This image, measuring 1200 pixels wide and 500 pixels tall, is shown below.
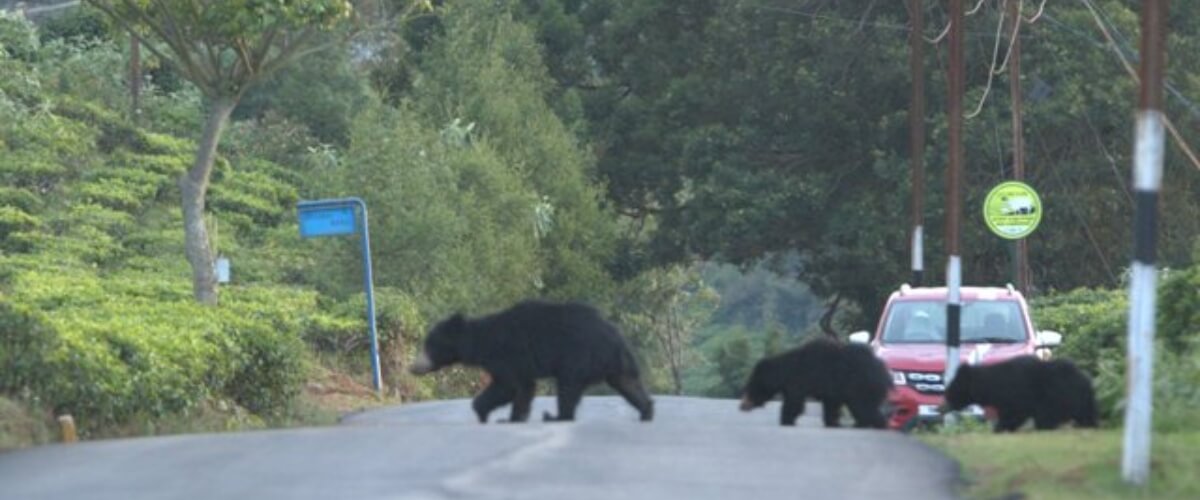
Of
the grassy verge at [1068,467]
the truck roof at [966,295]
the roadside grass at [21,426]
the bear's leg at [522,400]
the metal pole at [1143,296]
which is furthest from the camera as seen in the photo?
the truck roof at [966,295]

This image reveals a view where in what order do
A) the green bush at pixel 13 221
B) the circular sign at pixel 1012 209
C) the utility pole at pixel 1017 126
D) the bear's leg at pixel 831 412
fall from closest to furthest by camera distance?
the bear's leg at pixel 831 412
the circular sign at pixel 1012 209
the green bush at pixel 13 221
the utility pole at pixel 1017 126

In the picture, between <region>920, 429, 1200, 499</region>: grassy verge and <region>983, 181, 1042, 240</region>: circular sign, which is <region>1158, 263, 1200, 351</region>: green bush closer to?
<region>920, 429, 1200, 499</region>: grassy verge

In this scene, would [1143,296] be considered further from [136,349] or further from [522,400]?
[136,349]

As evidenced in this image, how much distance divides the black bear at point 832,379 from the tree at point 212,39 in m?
10.1

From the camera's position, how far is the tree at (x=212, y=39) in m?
27.5

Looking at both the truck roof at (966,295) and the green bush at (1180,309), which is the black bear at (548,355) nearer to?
the green bush at (1180,309)

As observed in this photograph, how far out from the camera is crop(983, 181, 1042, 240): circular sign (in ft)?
109

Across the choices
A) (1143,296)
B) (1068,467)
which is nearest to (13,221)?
(1068,467)

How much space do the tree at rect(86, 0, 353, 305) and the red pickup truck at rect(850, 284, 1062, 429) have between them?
26.7 ft

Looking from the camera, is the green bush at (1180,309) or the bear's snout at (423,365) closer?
the bear's snout at (423,365)

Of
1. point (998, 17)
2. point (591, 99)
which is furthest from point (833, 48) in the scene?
point (591, 99)

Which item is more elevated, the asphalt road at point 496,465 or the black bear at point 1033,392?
the asphalt road at point 496,465

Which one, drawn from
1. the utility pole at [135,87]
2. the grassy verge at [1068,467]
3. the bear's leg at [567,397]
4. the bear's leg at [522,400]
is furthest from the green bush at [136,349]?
the utility pole at [135,87]

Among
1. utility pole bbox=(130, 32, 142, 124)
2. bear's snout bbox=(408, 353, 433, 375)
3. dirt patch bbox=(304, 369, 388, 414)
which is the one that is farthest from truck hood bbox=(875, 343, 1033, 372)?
utility pole bbox=(130, 32, 142, 124)
